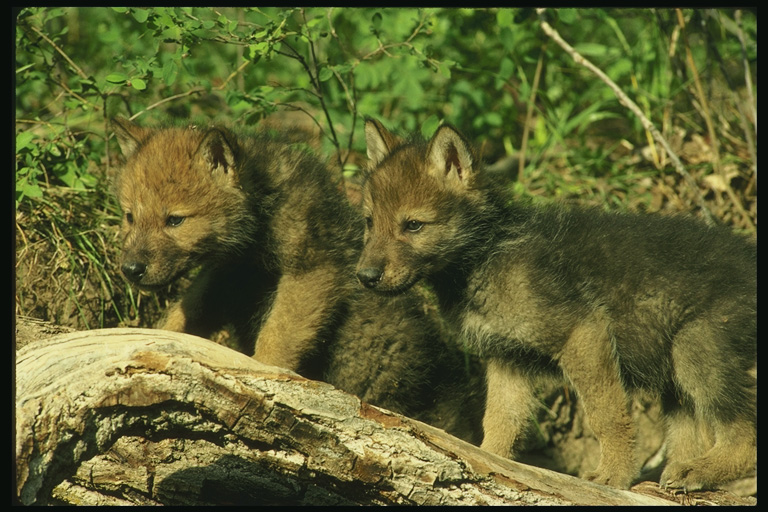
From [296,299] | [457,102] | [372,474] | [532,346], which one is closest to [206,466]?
[372,474]

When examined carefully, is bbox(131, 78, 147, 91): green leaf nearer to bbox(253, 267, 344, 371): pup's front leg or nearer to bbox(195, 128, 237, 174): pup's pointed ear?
bbox(195, 128, 237, 174): pup's pointed ear

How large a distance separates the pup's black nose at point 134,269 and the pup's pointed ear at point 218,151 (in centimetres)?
67

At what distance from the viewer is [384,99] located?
7.33m

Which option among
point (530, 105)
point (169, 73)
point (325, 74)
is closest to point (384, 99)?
point (530, 105)

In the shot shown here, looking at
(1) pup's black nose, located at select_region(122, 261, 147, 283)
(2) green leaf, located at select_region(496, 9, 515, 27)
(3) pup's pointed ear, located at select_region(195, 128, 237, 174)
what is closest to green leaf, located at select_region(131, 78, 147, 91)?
(3) pup's pointed ear, located at select_region(195, 128, 237, 174)

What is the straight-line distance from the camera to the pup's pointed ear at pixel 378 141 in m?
4.71

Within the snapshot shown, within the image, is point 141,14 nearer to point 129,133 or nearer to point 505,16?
point 129,133

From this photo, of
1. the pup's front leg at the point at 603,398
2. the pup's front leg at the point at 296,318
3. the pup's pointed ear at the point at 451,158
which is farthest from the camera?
the pup's front leg at the point at 296,318

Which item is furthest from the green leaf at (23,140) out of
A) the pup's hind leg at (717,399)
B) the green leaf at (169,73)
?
the pup's hind leg at (717,399)

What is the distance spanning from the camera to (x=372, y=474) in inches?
134

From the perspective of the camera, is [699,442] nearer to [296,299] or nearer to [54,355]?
[296,299]

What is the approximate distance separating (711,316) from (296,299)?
230 cm

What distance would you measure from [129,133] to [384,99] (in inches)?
123

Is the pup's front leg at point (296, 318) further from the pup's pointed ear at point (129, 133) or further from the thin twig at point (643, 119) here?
the thin twig at point (643, 119)
